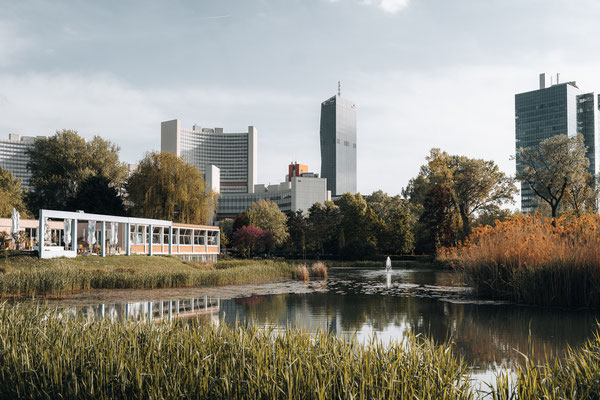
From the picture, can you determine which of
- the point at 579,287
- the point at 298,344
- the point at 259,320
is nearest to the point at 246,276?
the point at 259,320

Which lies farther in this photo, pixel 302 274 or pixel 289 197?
pixel 289 197

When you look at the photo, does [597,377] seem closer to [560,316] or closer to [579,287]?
[560,316]

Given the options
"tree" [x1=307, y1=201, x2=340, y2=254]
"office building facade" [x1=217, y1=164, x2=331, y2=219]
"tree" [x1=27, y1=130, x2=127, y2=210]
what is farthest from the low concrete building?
"office building facade" [x1=217, y1=164, x2=331, y2=219]

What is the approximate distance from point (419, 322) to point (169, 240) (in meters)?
31.3

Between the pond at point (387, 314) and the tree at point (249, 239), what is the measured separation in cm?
4536

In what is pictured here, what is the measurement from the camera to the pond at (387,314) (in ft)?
34.8

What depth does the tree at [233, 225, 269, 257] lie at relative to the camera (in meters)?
68.7

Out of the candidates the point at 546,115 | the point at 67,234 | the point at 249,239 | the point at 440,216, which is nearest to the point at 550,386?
the point at 67,234

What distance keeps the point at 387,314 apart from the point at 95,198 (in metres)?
43.9

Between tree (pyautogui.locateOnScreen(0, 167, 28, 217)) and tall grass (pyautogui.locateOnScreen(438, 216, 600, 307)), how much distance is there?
132 ft

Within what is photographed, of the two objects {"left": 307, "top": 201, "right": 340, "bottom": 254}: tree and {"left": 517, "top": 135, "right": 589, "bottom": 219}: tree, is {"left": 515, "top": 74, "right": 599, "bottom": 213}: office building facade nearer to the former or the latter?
{"left": 307, "top": 201, "right": 340, "bottom": 254}: tree

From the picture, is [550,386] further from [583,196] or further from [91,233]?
[583,196]

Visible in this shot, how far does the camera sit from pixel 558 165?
151 feet

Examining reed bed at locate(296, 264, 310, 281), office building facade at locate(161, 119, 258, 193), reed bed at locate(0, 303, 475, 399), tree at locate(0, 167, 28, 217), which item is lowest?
reed bed at locate(296, 264, 310, 281)
